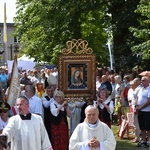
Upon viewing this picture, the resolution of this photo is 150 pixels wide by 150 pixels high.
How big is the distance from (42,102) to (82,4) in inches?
598

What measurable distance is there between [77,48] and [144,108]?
7.35 ft

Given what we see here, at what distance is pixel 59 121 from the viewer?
1144 cm

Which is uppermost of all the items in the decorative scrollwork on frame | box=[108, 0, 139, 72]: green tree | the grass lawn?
box=[108, 0, 139, 72]: green tree

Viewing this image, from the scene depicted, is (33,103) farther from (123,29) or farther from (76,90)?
(123,29)

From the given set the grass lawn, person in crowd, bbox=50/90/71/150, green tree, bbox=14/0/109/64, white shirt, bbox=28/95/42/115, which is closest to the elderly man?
white shirt, bbox=28/95/42/115

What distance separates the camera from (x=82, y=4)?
26172 millimetres

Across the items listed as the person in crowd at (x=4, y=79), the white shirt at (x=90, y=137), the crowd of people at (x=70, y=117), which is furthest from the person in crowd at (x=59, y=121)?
the person in crowd at (x=4, y=79)

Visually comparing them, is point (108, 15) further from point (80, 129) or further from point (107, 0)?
point (80, 129)

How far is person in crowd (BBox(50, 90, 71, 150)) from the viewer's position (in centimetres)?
1123

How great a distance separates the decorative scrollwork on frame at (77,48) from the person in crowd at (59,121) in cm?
154

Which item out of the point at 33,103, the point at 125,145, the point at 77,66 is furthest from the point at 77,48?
the point at 125,145

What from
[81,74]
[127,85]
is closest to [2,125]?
[81,74]

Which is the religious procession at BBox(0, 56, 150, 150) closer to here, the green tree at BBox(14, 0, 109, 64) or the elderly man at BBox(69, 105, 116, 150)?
the elderly man at BBox(69, 105, 116, 150)

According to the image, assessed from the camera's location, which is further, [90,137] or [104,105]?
[104,105]
